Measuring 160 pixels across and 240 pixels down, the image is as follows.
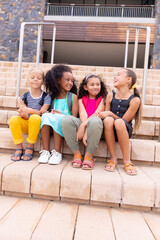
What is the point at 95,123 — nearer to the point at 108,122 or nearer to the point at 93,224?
the point at 108,122

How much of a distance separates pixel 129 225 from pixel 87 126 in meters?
0.61

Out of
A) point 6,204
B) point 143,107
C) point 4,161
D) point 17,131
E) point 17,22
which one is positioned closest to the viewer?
point 6,204

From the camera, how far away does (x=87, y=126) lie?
1237mm

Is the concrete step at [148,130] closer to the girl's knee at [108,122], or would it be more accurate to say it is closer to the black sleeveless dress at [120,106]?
the black sleeveless dress at [120,106]

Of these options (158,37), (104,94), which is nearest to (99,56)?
(158,37)

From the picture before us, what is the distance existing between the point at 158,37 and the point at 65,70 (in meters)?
7.60

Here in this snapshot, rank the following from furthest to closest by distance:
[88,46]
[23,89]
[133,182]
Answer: [88,46]
[23,89]
[133,182]

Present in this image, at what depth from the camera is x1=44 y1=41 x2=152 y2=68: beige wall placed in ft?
28.2

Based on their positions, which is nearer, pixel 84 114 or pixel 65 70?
pixel 84 114

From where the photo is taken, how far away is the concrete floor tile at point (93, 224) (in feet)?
2.55

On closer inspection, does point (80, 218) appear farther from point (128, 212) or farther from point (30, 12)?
point (30, 12)

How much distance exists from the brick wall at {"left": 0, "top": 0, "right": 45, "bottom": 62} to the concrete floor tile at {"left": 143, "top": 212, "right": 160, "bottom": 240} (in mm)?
8048

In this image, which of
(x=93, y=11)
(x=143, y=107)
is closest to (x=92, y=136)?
(x=143, y=107)

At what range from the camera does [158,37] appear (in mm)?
7637
